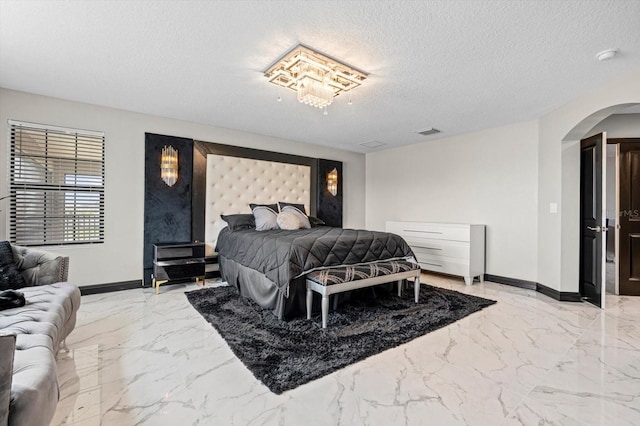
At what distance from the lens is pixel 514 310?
3.19 meters

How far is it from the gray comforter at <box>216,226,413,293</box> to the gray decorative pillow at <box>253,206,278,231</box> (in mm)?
560

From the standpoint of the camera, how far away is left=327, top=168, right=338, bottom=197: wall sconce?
584cm

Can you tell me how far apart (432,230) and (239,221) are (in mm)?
3044

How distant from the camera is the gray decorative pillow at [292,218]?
4301 millimetres

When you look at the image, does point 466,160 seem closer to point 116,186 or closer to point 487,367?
point 487,367

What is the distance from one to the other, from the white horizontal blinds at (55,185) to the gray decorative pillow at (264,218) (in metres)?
1.96

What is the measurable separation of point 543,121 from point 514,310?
2.53 metres

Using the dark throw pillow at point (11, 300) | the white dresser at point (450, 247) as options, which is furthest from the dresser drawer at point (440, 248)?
the dark throw pillow at point (11, 300)

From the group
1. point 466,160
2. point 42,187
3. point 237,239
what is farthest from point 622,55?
point 42,187

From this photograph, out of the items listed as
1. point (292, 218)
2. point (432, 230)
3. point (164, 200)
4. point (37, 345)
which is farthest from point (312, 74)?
point (432, 230)

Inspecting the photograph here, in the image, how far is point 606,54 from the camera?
233 centimetres

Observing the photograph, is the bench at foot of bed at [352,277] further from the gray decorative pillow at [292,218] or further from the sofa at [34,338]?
the sofa at [34,338]

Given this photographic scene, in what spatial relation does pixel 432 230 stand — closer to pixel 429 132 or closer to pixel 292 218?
pixel 429 132

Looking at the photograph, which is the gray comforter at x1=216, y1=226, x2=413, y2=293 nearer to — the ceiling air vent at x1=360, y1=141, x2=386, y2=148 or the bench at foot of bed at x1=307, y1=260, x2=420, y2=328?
the bench at foot of bed at x1=307, y1=260, x2=420, y2=328
